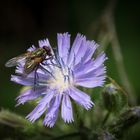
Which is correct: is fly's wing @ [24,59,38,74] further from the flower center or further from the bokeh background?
the bokeh background

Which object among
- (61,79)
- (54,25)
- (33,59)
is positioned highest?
(54,25)

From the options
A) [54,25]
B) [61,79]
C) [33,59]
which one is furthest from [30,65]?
[54,25]

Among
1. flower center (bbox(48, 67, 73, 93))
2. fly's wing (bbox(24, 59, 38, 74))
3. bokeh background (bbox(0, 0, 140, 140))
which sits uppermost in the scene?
bokeh background (bbox(0, 0, 140, 140))

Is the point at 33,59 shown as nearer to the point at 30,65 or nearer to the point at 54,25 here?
the point at 30,65

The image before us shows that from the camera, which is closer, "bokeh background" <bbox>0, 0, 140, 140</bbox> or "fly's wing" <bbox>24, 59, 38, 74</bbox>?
"fly's wing" <bbox>24, 59, 38, 74</bbox>

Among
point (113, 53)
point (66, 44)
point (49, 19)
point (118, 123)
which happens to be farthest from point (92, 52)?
point (49, 19)

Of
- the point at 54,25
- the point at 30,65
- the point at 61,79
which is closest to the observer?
the point at 30,65

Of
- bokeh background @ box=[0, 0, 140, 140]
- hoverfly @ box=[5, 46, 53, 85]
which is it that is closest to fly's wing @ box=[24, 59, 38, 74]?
hoverfly @ box=[5, 46, 53, 85]
